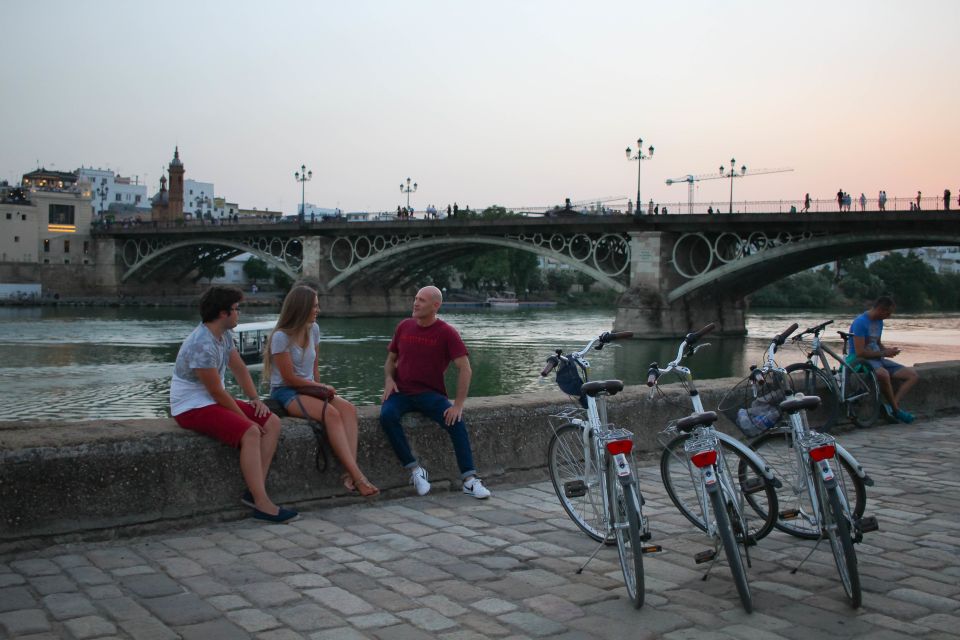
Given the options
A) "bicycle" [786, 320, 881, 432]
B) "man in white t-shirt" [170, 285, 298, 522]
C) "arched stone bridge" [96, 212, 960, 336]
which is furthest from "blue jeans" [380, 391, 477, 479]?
"arched stone bridge" [96, 212, 960, 336]

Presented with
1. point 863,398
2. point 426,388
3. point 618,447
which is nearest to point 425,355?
point 426,388

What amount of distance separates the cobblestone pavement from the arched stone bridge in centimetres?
3309

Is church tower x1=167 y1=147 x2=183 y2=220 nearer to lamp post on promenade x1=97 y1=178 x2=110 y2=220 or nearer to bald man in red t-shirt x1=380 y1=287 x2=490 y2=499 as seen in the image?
lamp post on promenade x1=97 y1=178 x2=110 y2=220

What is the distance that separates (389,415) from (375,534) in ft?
3.14

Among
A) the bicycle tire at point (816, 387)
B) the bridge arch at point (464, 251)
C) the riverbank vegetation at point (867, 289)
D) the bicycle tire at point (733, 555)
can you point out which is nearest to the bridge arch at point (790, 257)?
the bridge arch at point (464, 251)

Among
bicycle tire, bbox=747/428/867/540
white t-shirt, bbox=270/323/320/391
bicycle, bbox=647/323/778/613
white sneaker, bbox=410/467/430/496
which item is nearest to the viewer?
bicycle, bbox=647/323/778/613

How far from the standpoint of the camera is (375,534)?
5.17m

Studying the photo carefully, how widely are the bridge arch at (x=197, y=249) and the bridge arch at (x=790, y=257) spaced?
25.3 meters

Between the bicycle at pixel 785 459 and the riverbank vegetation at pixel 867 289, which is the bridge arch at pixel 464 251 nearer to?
the riverbank vegetation at pixel 867 289

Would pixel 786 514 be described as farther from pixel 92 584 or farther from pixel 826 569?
pixel 92 584

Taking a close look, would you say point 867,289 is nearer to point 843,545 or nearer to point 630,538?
point 843,545

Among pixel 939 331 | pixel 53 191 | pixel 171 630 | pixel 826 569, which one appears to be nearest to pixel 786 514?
pixel 826 569

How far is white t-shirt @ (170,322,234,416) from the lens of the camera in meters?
5.22

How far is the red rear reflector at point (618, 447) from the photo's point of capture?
4.32m
